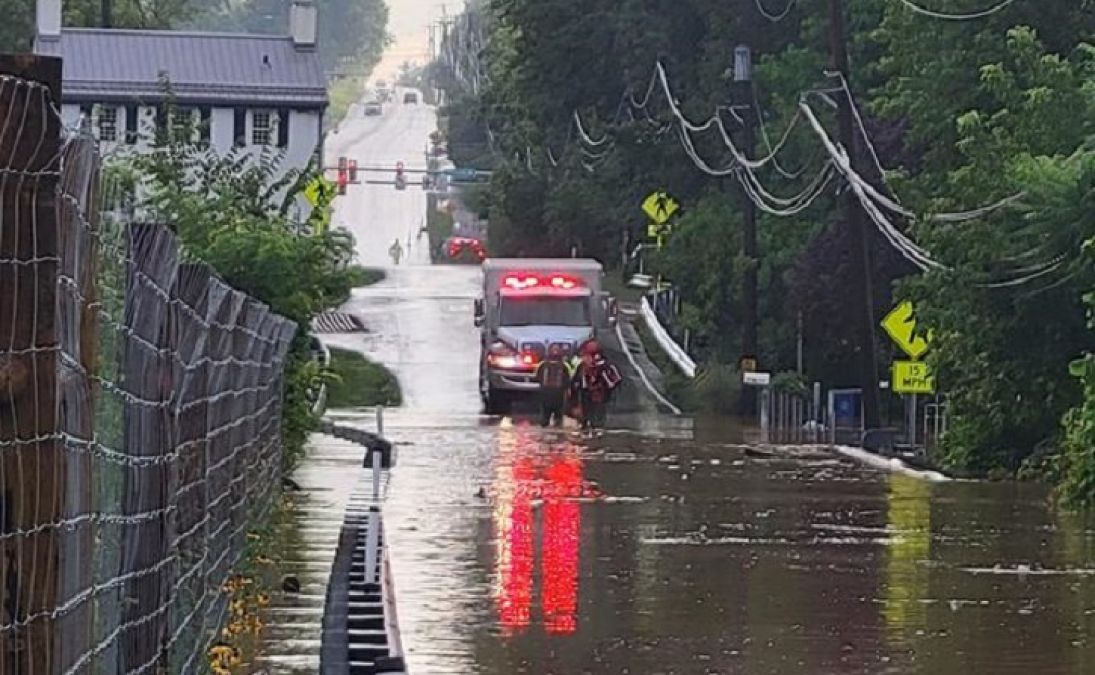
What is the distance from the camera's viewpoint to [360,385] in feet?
196

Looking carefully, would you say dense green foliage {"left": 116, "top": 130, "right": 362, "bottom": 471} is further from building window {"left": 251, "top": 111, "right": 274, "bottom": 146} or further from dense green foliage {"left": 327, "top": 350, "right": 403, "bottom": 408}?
building window {"left": 251, "top": 111, "right": 274, "bottom": 146}

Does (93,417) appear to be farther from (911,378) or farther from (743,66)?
(743,66)

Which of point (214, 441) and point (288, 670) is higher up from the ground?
Result: point (214, 441)

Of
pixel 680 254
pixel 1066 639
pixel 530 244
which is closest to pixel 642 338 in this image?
pixel 680 254

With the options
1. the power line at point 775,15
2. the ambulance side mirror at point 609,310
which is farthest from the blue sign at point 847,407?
the power line at point 775,15

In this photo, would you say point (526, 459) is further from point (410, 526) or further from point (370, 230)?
point (370, 230)

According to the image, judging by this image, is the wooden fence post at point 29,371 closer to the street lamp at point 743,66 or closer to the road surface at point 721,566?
the road surface at point 721,566

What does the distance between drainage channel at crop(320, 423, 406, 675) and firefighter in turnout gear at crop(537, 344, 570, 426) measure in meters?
28.5

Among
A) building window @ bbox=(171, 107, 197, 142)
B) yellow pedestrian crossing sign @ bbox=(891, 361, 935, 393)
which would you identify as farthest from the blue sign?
building window @ bbox=(171, 107, 197, 142)

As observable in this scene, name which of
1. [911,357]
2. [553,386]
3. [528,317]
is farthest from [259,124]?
[911,357]

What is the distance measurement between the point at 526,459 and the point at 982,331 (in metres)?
8.54

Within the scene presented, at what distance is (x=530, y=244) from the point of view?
324 ft

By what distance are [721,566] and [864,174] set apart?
36393 mm

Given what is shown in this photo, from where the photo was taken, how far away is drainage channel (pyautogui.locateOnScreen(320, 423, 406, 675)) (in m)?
12.1
